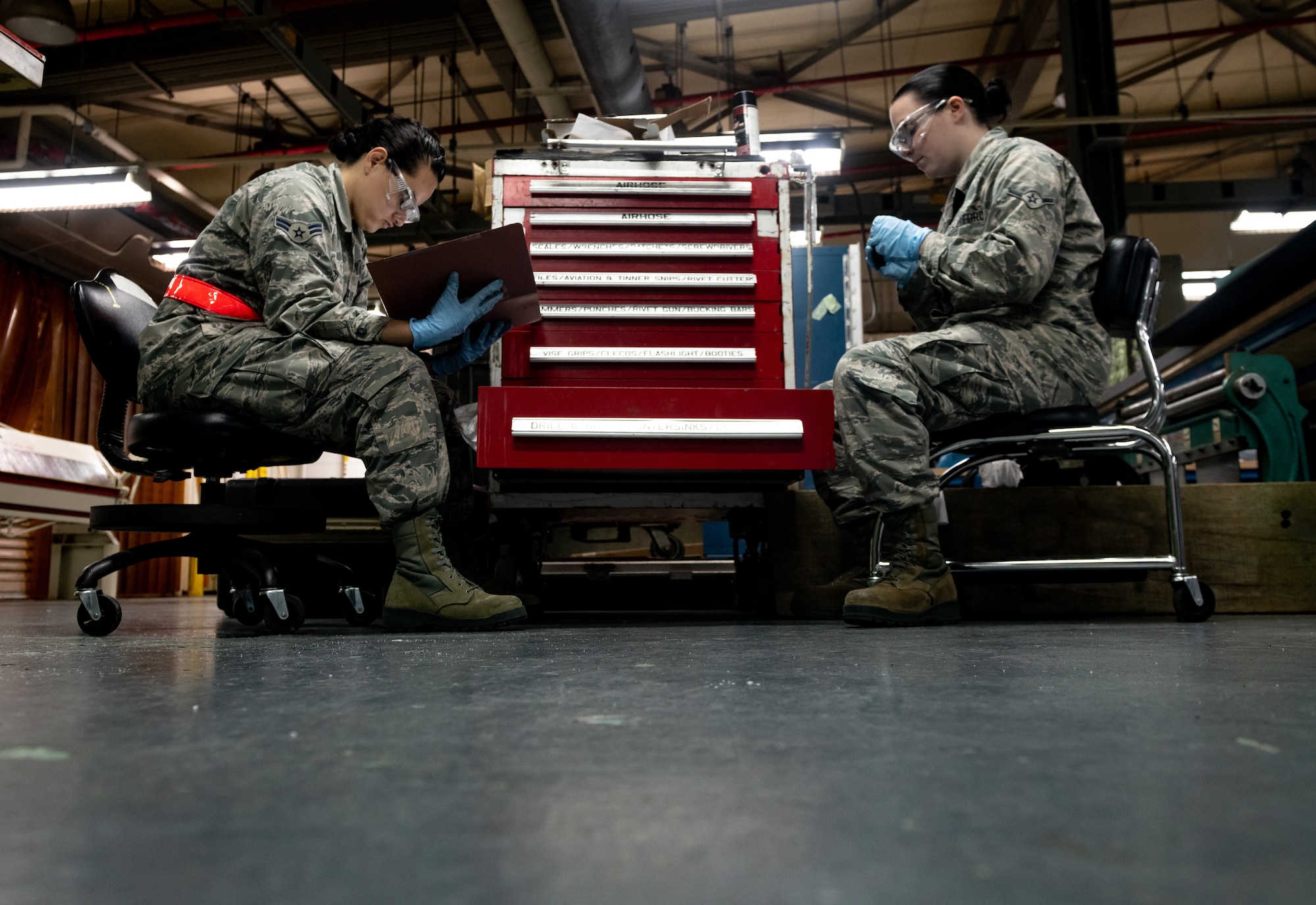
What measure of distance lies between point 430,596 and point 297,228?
841mm

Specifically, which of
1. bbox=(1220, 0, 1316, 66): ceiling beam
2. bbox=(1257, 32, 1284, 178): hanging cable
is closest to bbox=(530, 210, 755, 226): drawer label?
bbox=(1220, 0, 1316, 66): ceiling beam

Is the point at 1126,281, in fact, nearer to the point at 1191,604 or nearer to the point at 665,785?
the point at 1191,604

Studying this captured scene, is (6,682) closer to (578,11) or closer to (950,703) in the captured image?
(950,703)

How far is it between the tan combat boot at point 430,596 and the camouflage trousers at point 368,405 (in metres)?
0.06

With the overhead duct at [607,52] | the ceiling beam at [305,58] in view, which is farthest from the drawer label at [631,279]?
the ceiling beam at [305,58]

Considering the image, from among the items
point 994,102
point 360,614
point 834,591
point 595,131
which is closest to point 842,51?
point 994,102

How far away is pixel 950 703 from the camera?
2.45 feet

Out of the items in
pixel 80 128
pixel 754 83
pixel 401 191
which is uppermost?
pixel 754 83

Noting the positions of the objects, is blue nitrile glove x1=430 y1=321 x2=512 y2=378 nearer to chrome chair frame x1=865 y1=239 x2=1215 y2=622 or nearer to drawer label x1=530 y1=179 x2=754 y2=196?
drawer label x1=530 y1=179 x2=754 y2=196

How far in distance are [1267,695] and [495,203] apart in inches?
74.8

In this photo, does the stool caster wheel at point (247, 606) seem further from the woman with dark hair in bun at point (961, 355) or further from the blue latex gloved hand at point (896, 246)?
the blue latex gloved hand at point (896, 246)

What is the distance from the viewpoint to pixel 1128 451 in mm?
2016

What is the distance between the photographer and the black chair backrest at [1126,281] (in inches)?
78.4

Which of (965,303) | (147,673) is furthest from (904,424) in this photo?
(147,673)
